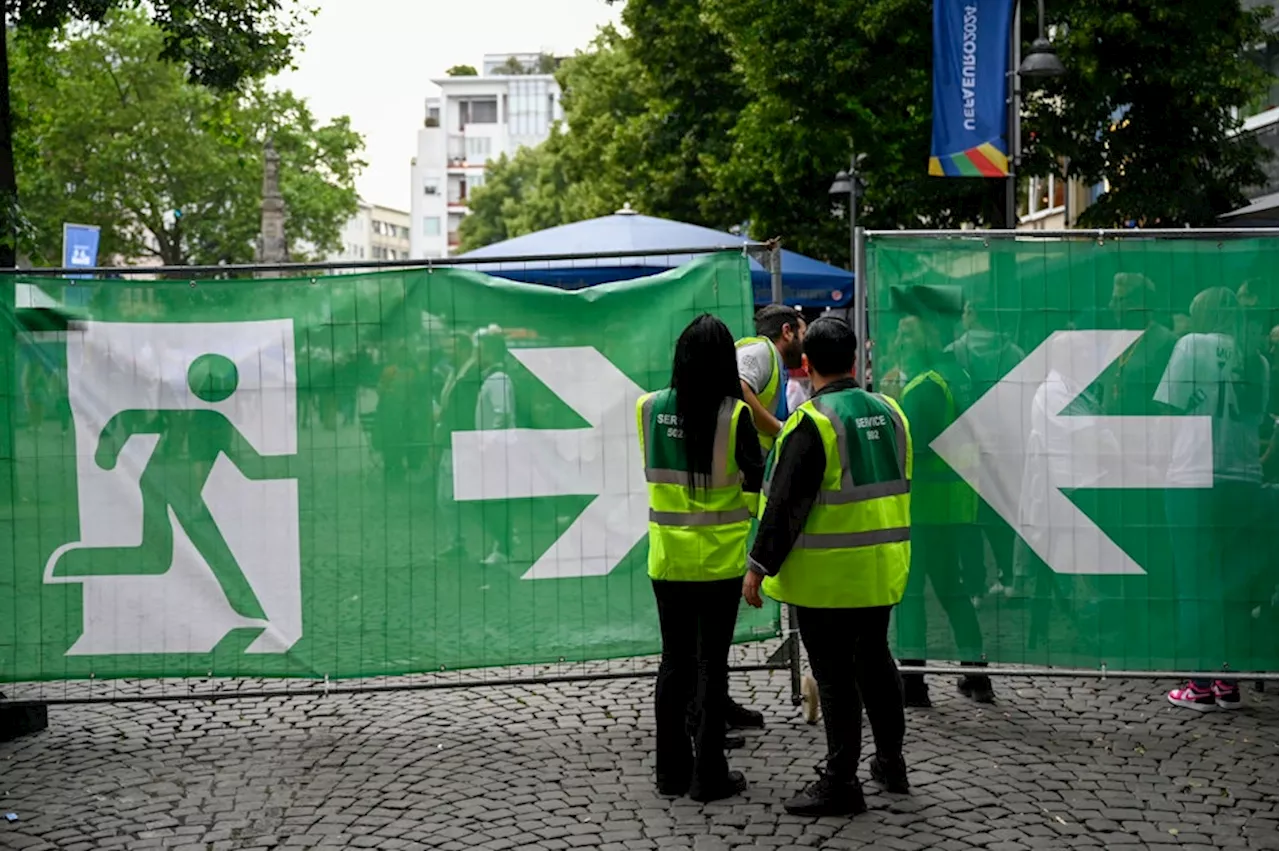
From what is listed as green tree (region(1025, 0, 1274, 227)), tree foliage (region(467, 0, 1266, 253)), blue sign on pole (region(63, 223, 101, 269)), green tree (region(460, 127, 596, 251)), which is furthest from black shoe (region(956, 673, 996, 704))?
green tree (region(460, 127, 596, 251))

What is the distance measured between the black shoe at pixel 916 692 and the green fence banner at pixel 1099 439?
20.8 inches

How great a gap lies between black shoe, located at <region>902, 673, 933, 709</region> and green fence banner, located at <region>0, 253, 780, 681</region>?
1.32 meters

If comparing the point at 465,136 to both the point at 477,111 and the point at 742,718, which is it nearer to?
the point at 477,111

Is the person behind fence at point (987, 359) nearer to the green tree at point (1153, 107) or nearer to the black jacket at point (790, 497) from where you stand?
the black jacket at point (790, 497)

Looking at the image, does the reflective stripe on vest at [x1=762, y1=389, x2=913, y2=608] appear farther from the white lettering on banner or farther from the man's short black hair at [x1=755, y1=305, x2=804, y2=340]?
the white lettering on banner

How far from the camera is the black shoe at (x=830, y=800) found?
5.77 meters

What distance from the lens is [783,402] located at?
751 cm

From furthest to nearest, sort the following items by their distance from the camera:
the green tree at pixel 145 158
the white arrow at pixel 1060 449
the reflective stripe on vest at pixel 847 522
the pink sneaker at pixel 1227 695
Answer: the green tree at pixel 145 158, the pink sneaker at pixel 1227 695, the white arrow at pixel 1060 449, the reflective stripe on vest at pixel 847 522

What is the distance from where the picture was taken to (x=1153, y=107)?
72.9ft

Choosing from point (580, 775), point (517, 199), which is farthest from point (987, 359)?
point (517, 199)

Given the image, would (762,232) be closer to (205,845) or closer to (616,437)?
(616,437)

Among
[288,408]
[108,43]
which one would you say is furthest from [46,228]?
[288,408]

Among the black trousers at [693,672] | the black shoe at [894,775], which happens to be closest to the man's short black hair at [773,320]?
the black trousers at [693,672]

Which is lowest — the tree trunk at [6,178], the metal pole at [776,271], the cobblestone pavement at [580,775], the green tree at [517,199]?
the cobblestone pavement at [580,775]
